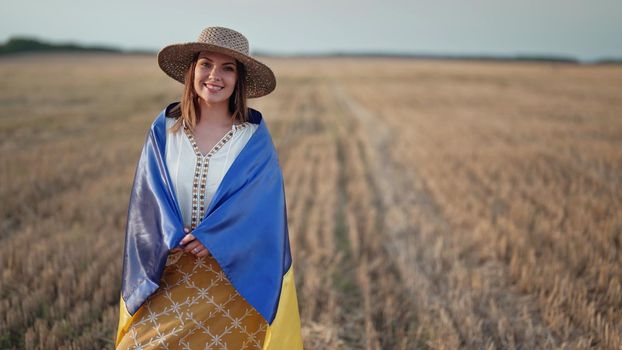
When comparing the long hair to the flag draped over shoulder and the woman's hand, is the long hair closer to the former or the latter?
the flag draped over shoulder

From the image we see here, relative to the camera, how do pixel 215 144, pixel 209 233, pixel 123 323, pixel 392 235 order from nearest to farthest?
pixel 209 233 → pixel 123 323 → pixel 215 144 → pixel 392 235

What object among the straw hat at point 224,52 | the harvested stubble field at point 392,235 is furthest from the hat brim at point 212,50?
the harvested stubble field at point 392,235

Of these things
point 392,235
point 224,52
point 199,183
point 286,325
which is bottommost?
point 392,235

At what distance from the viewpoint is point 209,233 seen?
187cm

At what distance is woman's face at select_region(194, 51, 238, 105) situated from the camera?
2.11 meters

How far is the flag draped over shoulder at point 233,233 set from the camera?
74.7 inches

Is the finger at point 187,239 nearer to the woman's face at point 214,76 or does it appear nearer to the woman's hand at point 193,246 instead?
the woman's hand at point 193,246

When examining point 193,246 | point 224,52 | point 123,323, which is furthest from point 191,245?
point 224,52

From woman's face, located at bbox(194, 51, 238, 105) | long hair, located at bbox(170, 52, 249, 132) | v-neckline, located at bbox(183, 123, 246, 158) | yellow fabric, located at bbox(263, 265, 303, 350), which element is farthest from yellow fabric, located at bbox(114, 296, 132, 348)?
woman's face, located at bbox(194, 51, 238, 105)

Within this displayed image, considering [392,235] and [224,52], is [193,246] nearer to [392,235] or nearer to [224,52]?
[224,52]

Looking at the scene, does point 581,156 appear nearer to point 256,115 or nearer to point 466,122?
point 466,122

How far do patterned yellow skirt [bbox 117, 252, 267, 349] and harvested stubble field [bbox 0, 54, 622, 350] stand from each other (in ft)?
4.27

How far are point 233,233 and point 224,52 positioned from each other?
0.89 m

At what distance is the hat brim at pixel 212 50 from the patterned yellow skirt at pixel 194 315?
3.35 feet
